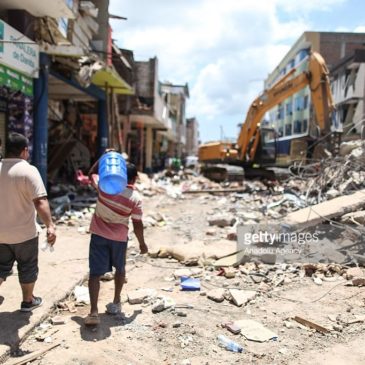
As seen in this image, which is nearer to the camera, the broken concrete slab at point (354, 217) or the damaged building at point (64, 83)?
the broken concrete slab at point (354, 217)

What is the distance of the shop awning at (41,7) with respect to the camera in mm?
9859

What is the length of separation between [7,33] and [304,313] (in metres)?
7.04

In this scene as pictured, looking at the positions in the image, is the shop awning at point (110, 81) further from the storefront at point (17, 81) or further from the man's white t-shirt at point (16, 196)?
the man's white t-shirt at point (16, 196)

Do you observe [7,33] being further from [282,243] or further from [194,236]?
[282,243]

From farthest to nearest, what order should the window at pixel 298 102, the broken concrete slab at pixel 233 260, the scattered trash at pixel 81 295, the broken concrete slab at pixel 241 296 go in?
the window at pixel 298 102 < the broken concrete slab at pixel 233 260 < the broken concrete slab at pixel 241 296 < the scattered trash at pixel 81 295

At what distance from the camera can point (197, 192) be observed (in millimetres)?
18359

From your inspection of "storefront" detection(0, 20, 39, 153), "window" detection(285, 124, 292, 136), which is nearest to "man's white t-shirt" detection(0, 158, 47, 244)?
"storefront" detection(0, 20, 39, 153)

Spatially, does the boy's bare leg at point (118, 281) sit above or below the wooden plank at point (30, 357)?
above

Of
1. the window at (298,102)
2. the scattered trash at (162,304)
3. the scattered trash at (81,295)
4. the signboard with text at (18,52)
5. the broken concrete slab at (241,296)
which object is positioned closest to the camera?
the scattered trash at (162,304)

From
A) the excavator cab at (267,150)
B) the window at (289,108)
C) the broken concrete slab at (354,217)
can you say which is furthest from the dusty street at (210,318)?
the window at (289,108)

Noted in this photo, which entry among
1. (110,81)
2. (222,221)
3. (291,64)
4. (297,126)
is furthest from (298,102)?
(222,221)

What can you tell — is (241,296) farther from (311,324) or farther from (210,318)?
(311,324)

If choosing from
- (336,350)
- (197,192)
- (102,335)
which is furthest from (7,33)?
(197,192)

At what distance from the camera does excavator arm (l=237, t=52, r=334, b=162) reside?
14961mm
